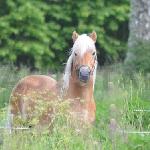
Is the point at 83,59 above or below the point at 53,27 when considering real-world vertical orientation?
below

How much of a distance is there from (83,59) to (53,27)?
1445 centimetres

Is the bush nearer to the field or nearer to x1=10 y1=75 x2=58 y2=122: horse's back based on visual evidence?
the field

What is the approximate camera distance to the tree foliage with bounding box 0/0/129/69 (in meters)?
22.6

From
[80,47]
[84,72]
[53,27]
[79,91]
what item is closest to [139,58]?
[79,91]

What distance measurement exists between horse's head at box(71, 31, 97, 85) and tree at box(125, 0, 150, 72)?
5.27 metres

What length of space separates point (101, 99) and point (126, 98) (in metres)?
1.72

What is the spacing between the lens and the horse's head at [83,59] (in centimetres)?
886

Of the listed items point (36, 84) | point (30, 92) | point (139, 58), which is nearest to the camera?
point (30, 92)

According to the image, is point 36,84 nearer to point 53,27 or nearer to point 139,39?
point 139,39

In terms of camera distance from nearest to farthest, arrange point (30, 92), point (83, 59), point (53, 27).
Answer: point (83, 59)
point (30, 92)
point (53, 27)

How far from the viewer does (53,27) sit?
23.3 metres

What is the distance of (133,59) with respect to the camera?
14.7 m

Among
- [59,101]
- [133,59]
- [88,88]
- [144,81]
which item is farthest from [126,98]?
[133,59]

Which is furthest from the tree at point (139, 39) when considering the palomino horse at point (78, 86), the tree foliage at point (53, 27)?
the tree foliage at point (53, 27)
